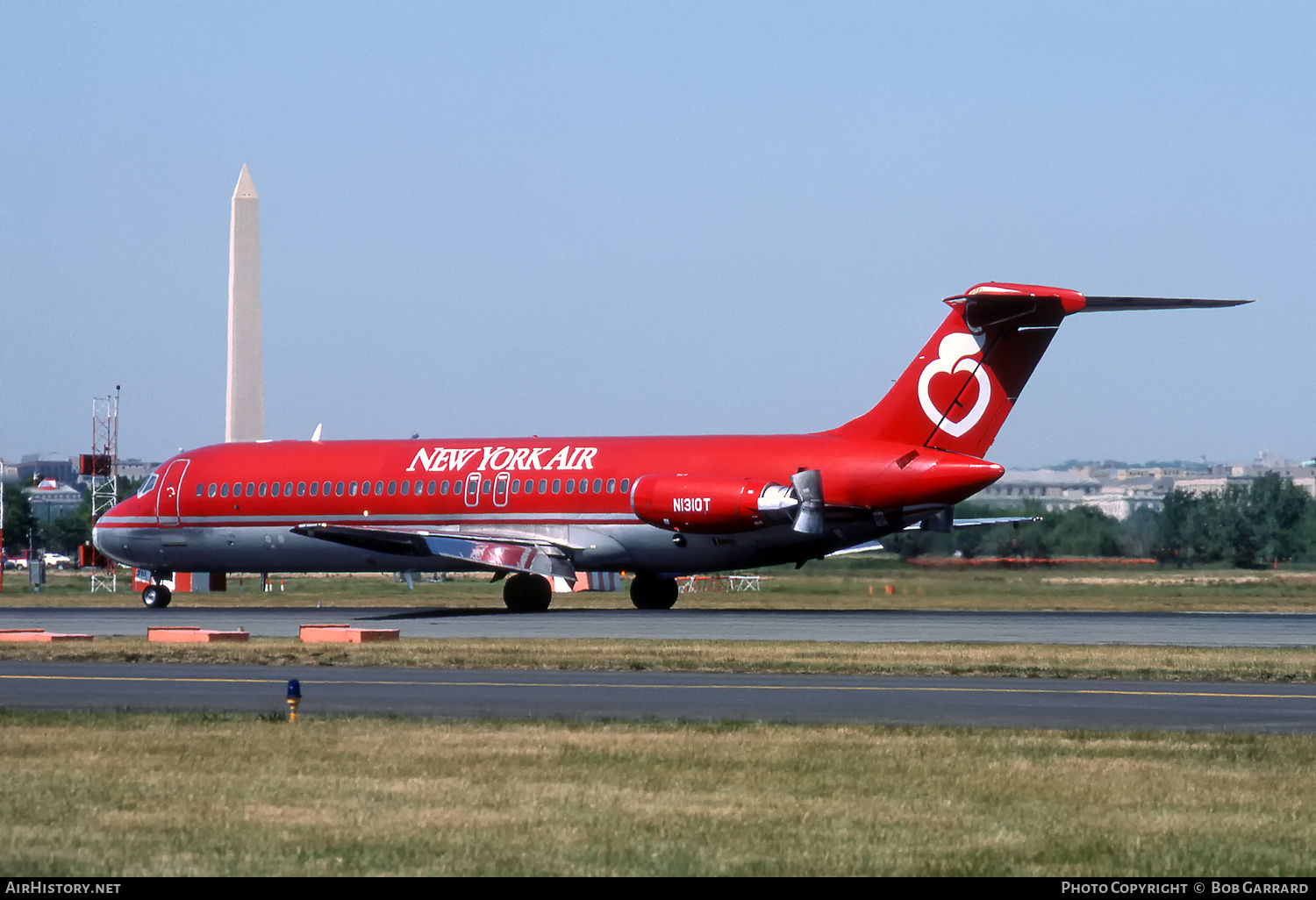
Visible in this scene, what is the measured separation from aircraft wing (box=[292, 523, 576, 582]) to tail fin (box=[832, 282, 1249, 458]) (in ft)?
30.2

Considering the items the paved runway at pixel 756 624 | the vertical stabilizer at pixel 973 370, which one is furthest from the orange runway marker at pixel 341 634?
the vertical stabilizer at pixel 973 370

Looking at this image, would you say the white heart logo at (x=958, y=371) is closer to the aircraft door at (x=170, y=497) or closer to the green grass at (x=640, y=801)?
the aircraft door at (x=170, y=497)

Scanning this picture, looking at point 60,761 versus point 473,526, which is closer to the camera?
point 60,761

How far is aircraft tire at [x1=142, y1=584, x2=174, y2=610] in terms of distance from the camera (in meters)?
47.7

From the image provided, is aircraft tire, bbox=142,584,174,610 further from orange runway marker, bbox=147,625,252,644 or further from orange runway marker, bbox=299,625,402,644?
orange runway marker, bbox=299,625,402,644

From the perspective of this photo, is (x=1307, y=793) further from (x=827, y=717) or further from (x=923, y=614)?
(x=923, y=614)

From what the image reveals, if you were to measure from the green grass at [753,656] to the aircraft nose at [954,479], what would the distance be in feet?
28.7

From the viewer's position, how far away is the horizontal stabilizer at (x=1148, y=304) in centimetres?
3628

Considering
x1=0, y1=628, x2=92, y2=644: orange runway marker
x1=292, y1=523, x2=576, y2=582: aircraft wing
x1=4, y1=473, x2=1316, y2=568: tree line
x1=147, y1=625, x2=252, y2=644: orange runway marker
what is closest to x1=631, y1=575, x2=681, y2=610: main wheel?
x1=292, y1=523, x2=576, y2=582: aircraft wing

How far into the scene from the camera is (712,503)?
4072 cm

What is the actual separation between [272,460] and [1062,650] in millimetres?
26268

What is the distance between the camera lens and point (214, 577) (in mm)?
63531

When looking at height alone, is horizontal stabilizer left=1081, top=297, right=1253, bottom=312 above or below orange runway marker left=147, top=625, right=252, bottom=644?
above
